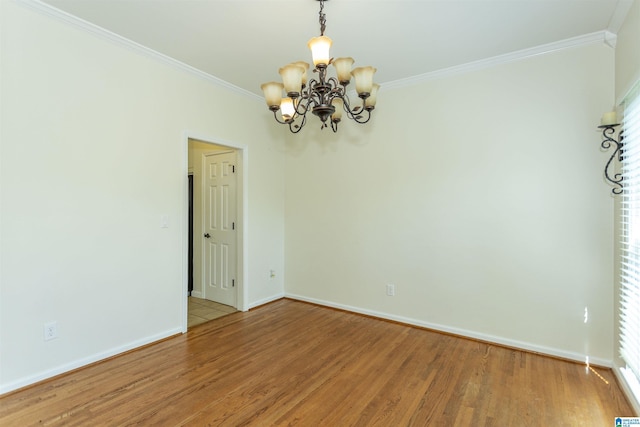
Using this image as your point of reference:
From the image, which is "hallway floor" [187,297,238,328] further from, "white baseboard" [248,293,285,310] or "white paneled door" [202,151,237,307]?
"white baseboard" [248,293,285,310]

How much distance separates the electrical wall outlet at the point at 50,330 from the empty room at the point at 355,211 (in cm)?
3

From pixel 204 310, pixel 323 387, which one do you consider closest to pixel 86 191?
pixel 204 310

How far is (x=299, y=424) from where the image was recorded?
1.92m

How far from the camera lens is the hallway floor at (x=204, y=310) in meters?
3.71

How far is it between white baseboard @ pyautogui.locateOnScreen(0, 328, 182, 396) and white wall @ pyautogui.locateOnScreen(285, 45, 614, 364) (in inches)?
80.9

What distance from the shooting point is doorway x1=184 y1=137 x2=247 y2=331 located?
13.2 feet

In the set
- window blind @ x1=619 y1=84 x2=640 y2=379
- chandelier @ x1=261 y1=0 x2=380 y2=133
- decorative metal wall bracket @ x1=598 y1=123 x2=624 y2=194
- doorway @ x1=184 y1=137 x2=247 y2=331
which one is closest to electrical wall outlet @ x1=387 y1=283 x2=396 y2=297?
doorway @ x1=184 y1=137 x2=247 y2=331

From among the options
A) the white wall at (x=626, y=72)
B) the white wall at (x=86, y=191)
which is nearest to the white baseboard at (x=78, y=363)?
the white wall at (x=86, y=191)

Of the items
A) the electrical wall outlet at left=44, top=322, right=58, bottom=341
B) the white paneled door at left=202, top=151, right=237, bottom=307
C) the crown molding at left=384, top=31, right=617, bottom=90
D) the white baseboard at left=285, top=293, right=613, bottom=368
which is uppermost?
the crown molding at left=384, top=31, right=617, bottom=90

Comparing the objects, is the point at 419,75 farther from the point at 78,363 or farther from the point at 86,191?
the point at 78,363

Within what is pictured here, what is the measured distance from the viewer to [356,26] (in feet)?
8.36

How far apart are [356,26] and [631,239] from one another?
2.58 meters

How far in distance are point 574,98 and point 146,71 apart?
153 inches

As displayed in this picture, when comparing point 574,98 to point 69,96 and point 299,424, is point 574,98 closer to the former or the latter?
point 299,424
